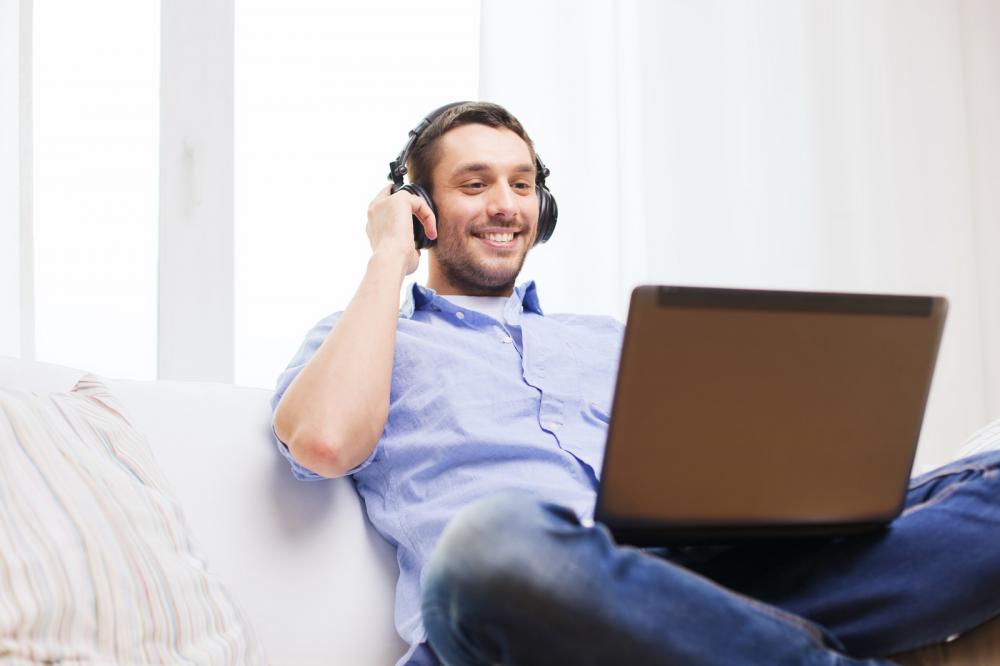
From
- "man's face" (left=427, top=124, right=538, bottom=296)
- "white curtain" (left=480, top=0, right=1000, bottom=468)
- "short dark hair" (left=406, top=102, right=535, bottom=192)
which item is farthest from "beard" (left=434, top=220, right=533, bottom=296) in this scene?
"white curtain" (left=480, top=0, right=1000, bottom=468)

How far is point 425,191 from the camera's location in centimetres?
177

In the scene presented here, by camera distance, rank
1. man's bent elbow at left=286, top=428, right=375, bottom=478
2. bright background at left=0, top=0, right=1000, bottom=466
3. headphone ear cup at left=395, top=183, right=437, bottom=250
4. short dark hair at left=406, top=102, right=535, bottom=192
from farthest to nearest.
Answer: bright background at left=0, top=0, right=1000, bottom=466
short dark hair at left=406, top=102, right=535, bottom=192
headphone ear cup at left=395, top=183, right=437, bottom=250
man's bent elbow at left=286, top=428, right=375, bottom=478

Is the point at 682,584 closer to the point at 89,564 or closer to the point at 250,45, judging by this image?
the point at 89,564

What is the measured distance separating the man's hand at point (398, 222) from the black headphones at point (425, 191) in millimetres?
17

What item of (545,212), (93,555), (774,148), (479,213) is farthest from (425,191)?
(774,148)

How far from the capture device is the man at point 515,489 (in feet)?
2.71

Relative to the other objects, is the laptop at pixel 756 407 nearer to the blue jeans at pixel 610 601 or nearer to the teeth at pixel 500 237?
the blue jeans at pixel 610 601

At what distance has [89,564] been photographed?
955mm

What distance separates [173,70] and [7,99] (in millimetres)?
330

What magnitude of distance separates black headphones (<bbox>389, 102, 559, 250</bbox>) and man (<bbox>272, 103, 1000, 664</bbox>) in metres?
0.01

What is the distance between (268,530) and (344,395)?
0.65 ft

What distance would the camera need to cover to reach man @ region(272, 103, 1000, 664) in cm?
82

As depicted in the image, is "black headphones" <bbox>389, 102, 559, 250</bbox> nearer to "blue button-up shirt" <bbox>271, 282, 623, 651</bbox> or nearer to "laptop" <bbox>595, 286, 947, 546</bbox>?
"blue button-up shirt" <bbox>271, 282, 623, 651</bbox>

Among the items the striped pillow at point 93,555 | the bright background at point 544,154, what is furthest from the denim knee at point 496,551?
the bright background at point 544,154
